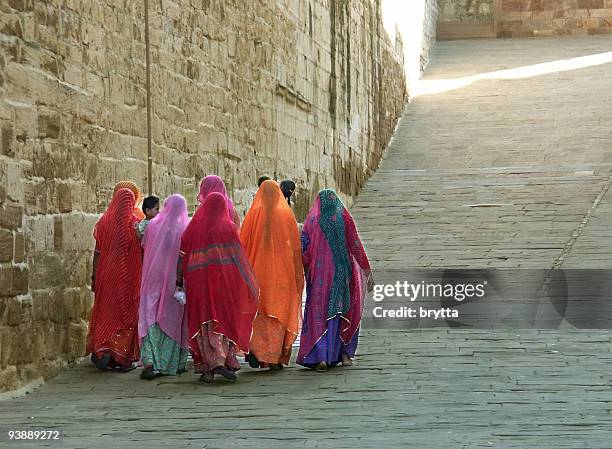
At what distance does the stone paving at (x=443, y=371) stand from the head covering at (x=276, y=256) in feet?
1.22

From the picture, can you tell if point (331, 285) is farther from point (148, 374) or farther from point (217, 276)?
point (148, 374)

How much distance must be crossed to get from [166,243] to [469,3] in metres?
18.3

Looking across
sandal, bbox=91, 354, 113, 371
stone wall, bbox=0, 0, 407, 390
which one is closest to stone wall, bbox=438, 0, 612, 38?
stone wall, bbox=0, 0, 407, 390

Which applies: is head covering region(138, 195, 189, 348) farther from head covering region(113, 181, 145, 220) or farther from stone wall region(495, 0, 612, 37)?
stone wall region(495, 0, 612, 37)

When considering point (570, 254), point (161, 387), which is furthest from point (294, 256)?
point (570, 254)

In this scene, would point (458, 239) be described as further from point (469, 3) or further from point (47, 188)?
point (469, 3)

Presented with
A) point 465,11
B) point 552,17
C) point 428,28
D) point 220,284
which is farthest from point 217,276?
point 552,17

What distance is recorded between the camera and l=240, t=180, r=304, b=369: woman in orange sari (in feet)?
24.4

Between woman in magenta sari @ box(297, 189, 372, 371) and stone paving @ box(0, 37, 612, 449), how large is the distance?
0.15 metres

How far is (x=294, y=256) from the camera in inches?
302

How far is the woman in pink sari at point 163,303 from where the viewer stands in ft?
23.4

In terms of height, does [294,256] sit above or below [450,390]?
above

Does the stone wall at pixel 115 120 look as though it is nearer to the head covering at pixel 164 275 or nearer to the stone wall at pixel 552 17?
the head covering at pixel 164 275

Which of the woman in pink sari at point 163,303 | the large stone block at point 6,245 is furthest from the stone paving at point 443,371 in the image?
the large stone block at point 6,245
